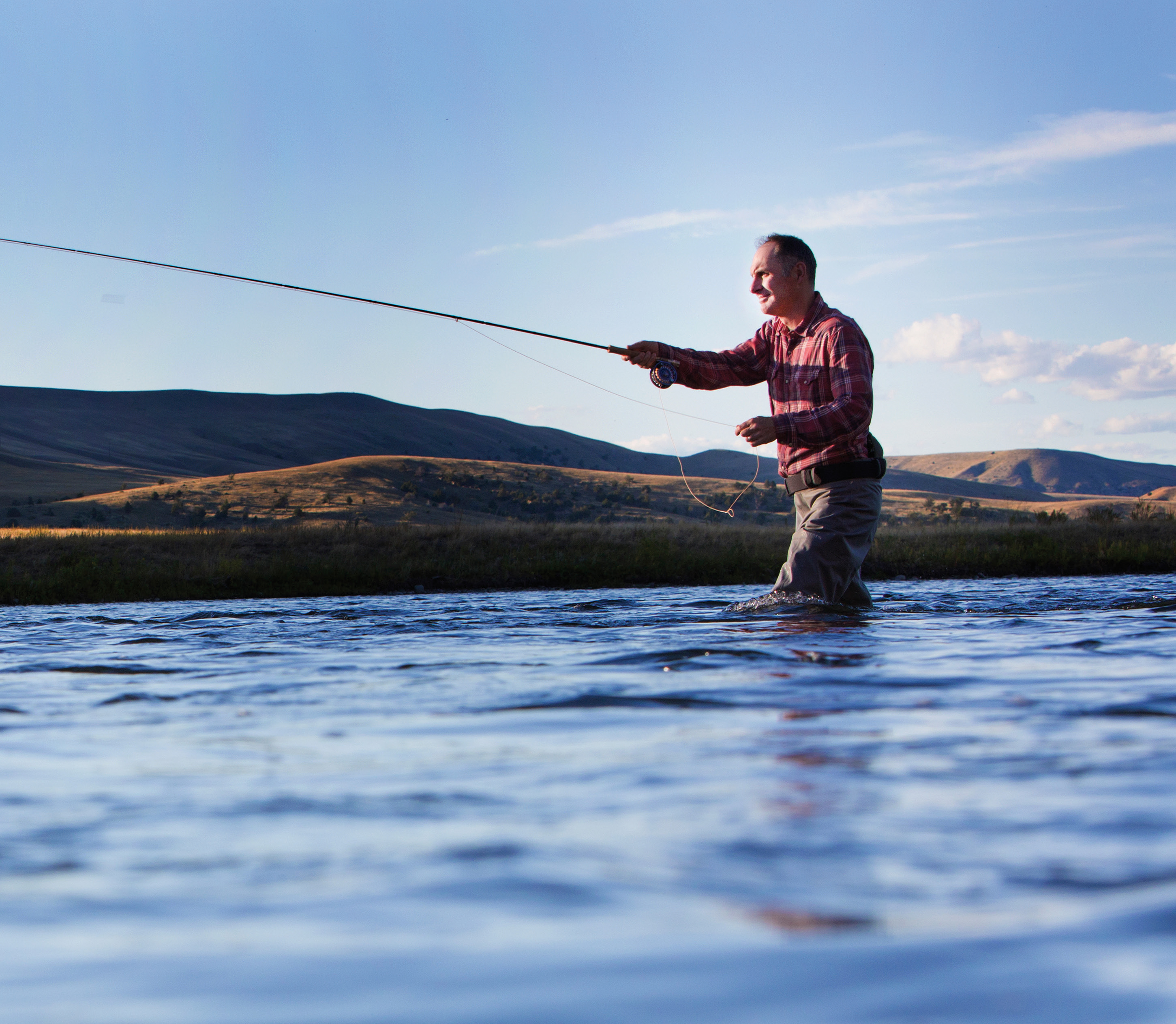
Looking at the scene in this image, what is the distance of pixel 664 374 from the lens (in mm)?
7109

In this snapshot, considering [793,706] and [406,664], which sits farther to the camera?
[406,664]

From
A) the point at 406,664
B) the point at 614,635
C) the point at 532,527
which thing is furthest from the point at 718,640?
the point at 532,527

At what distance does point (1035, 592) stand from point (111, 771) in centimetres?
941

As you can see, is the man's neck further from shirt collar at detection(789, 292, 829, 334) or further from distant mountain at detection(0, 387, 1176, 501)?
distant mountain at detection(0, 387, 1176, 501)

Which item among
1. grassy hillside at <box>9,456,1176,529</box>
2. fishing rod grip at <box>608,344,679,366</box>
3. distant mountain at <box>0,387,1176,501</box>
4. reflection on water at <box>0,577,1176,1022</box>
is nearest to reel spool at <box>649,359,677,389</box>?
fishing rod grip at <box>608,344,679,366</box>

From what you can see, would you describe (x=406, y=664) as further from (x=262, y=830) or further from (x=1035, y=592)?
(x=1035, y=592)

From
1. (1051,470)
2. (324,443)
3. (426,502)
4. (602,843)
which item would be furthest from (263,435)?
(602,843)

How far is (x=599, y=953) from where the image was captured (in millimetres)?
1272

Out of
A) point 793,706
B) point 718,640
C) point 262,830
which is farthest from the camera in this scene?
point 718,640

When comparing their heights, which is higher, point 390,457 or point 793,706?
point 390,457

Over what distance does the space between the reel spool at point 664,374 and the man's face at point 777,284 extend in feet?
2.30

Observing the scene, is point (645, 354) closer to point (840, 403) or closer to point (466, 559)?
point (840, 403)

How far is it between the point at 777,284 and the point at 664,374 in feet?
2.99

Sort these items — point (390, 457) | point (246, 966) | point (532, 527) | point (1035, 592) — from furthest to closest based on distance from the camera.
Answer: point (390, 457), point (532, 527), point (1035, 592), point (246, 966)
